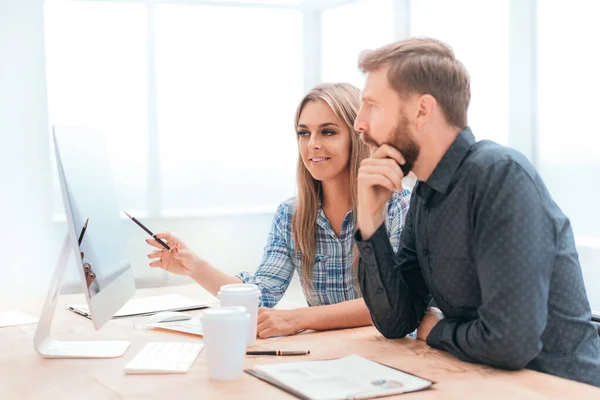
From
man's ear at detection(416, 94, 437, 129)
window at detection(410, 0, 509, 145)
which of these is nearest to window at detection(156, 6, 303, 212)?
window at detection(410, 0, 509, 145)

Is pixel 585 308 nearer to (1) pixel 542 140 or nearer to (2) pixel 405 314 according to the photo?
(2) pixel 405 314

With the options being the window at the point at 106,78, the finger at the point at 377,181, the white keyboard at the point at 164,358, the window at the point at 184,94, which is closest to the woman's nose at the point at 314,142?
the finger at the point at 377,181

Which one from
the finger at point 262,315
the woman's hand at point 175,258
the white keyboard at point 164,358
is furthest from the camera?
the woman's hand at point 175,258

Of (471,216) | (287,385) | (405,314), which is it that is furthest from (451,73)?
(287,385)

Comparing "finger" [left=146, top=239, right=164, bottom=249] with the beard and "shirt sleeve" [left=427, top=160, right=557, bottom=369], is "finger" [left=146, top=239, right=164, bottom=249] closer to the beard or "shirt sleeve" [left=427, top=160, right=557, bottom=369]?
the beard

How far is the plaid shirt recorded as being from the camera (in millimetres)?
2250

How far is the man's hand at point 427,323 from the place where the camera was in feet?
5.32

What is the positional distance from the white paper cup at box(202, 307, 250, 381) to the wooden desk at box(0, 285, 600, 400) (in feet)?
0.08

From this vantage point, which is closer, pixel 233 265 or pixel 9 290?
pixel 9 290

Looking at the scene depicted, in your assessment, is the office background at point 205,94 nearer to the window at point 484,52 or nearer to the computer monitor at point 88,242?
the window at point 484,52

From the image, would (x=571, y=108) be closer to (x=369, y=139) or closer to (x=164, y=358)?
(x=369, y=139)

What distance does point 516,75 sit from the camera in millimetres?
3916

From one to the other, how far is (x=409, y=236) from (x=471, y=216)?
0.94ft

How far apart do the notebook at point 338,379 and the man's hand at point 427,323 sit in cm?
27
